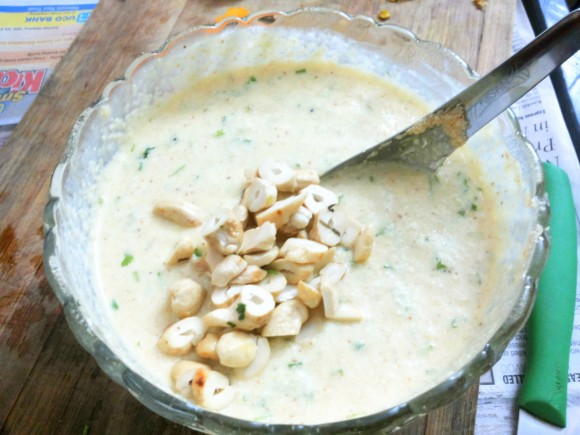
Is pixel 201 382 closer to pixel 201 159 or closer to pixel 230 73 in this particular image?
pixel 201 159

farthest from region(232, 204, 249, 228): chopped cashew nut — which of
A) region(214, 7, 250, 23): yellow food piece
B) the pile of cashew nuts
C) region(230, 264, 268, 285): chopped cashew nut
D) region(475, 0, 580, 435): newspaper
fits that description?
region(214, 7, 250, 23): yellow food piece

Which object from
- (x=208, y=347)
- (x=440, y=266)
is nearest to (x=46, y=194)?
(x=208, y=347)

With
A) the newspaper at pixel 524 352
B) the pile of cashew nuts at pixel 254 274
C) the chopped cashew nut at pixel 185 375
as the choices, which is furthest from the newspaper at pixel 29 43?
the newspaper at pixel 524 352

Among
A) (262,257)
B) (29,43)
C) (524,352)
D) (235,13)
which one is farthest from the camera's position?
(29,43)

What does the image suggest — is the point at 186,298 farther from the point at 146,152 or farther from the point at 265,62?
the point at 265,62

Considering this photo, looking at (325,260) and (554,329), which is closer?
(325,260)

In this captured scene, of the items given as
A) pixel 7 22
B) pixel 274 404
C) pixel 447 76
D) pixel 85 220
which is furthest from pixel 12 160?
pixel 447 76

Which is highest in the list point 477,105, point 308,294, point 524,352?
point 477,105

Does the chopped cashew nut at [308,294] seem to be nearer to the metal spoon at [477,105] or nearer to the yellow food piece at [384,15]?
the metal spoon at [477,105]
